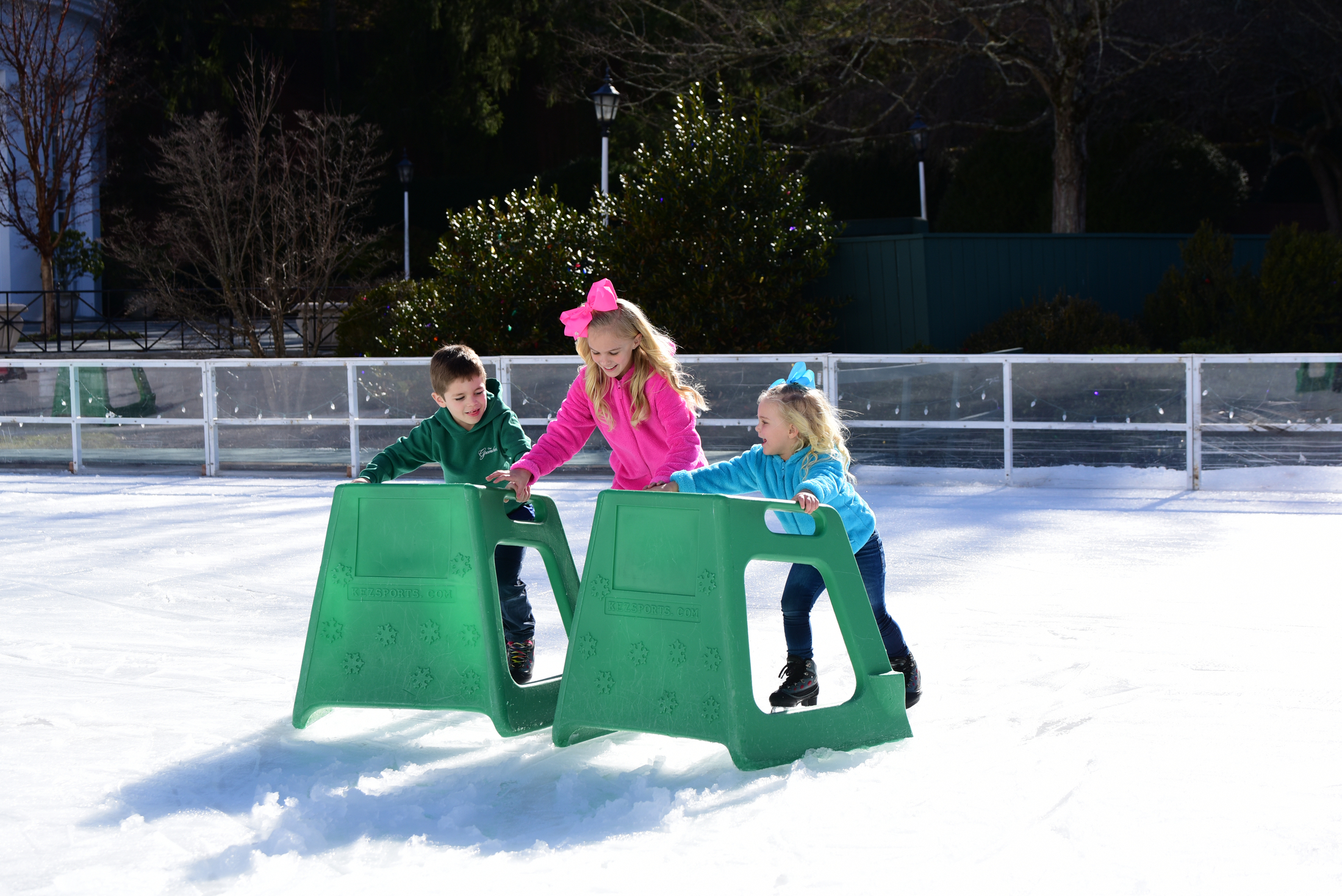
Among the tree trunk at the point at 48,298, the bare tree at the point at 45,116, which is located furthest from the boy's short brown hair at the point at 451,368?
the tree trunk at the point at 48,298

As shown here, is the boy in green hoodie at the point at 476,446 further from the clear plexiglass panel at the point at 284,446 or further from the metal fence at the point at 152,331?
→ the metal fence at the point at 152,331

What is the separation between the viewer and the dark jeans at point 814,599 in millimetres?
3814

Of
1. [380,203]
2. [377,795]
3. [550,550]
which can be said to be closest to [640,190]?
[550,550]

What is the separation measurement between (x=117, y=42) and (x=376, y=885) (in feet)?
103

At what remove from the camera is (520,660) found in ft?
13.7

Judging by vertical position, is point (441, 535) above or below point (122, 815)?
above

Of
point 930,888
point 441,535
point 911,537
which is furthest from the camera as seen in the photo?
point 911,537

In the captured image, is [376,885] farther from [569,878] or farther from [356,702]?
[356,702]

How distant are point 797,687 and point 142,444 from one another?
8.94 metres

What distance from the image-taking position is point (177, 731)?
3791 mm

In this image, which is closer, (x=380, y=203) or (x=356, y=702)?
(x=356, y=702)

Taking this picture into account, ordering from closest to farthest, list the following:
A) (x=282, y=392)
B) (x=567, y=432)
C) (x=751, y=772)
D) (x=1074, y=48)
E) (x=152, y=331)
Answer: (x=751, y=772), (x=567, y=432), (x=282, y=392), (x=1074, y=48), (x=152, y=331)

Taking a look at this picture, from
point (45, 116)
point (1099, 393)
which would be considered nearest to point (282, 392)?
point (1099, 393)

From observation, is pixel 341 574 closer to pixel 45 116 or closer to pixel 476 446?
pixel 476 446
